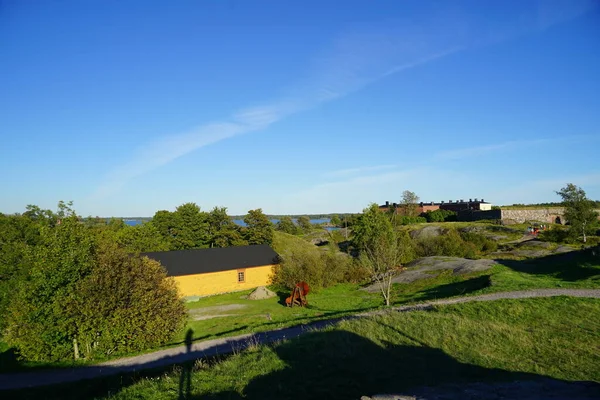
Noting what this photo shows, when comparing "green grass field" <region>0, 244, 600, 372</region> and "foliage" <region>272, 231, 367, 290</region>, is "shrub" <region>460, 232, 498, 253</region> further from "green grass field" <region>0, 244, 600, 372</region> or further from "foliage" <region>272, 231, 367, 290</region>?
A: "foliage" <region>272, 231, 367, 290</region>

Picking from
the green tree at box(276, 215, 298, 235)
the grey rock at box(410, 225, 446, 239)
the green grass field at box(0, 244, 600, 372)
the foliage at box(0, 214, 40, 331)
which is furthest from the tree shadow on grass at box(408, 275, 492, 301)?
the green tree at box(276, 215, 298, 235)

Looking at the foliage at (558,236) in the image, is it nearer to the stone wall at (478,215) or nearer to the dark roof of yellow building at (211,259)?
the stone wall at (478,215)

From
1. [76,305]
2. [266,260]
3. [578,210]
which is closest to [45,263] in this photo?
[76,305]

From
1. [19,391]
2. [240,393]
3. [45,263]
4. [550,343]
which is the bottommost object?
[19,391]

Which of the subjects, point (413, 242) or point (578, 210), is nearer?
point (578, 210)

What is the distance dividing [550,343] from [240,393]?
10765mm

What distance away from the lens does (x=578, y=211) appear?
46344 millimetres

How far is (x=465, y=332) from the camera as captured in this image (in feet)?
43.1

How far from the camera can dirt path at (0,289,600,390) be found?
1597 centimetres

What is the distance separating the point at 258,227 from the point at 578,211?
152 ft

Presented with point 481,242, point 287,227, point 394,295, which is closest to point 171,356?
point 394,295

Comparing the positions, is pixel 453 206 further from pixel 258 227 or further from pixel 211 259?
pixel 211 259

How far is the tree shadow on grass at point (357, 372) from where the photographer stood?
8.77 m

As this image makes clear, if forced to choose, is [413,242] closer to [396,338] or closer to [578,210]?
[578,210]
